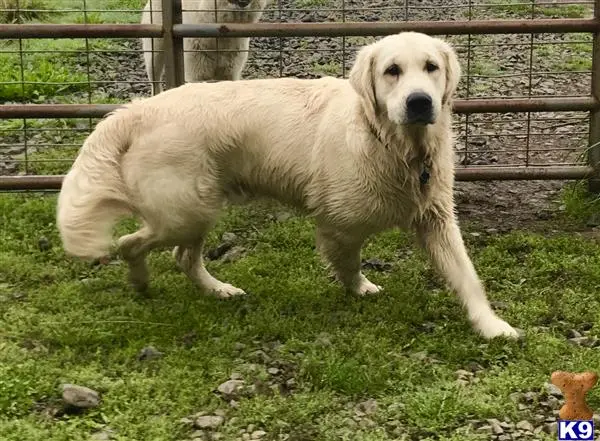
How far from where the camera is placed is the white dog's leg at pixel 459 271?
4.04 m

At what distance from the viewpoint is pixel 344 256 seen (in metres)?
4.50

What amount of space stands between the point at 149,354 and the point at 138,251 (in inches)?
30.8

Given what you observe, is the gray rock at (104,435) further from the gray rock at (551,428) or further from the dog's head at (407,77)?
the dog's head at (407,77)

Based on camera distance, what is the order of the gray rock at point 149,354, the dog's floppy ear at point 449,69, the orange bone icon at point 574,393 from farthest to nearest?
1. the dog's floppy ear at point 449,69
2. the gray rock at point 149,354
3. the orange bone icon at point 574,393

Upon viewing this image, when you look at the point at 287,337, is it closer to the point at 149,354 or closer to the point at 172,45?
the point at 149,354

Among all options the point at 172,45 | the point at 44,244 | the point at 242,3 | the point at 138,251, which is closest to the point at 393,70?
the point at 138,251

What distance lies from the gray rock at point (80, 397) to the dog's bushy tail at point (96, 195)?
3.01 ft

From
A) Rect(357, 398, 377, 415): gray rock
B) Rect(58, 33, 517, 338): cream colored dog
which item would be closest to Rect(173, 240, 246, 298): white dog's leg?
Rect(58, 33, 517, 338): cream colored dog

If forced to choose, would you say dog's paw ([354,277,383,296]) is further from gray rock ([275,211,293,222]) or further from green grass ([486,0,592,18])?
green grass ([486,0,592,18])

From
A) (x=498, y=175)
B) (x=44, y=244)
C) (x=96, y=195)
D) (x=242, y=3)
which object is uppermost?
(x=242, y=3)

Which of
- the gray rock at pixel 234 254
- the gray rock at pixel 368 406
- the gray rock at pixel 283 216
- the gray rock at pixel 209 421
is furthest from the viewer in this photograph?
the gray rock at pixel 283 216

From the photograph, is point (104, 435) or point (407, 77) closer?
point (104, 435)

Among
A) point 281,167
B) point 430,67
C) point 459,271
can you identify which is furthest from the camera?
point 281,167

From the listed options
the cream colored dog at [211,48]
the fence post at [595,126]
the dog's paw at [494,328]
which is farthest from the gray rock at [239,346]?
the cream colored dog at [211,48]
